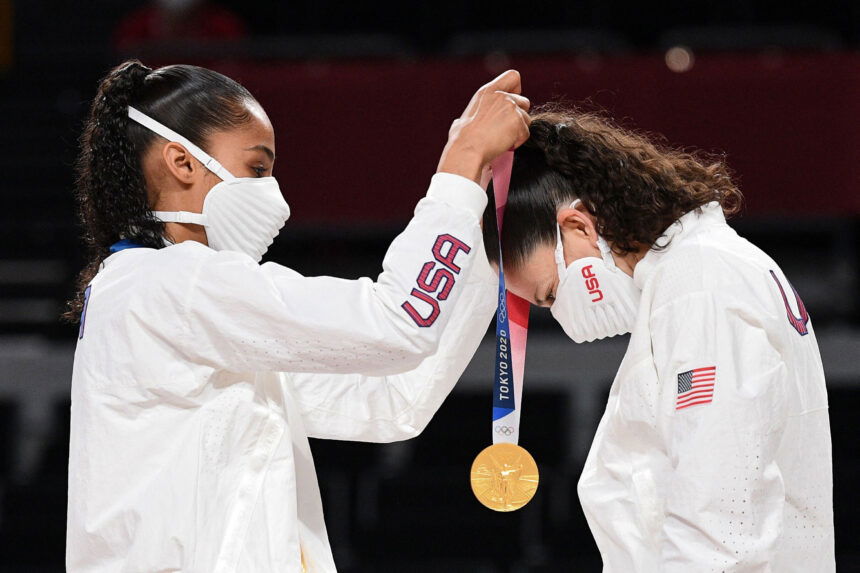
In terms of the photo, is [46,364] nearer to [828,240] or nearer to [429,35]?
[429,35]

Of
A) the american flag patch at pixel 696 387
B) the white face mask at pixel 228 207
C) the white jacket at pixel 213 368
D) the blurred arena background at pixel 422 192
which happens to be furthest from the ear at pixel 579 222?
the blurred arena background at pixel 422 192

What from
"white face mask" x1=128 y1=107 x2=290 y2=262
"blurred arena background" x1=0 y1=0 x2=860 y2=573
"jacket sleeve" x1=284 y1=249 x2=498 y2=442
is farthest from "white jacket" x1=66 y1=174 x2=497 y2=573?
"blurred arena background" x1=0 y1=0 x2=860 y2=573

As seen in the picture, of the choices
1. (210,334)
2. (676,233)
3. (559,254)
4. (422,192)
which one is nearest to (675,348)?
(676,233)

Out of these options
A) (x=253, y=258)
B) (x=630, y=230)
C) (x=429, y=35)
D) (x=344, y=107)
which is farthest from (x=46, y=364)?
(x=630, y=230)

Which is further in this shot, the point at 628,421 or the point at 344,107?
the point at 344,107

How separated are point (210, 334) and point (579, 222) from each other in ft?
2.41

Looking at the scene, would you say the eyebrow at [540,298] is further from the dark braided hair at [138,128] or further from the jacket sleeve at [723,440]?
the dark braided hair at [138,128]

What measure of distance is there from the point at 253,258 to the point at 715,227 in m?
0.85

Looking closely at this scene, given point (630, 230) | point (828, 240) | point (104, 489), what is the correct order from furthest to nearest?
point (828, 240) < point (630, 230) < point (104, 489)

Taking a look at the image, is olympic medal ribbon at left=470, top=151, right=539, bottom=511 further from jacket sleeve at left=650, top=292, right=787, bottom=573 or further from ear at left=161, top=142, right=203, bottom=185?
ear at left=161, top=142, right=203, bottom=185

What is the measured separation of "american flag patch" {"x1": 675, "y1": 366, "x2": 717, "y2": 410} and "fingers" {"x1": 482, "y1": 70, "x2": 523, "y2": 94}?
662mm

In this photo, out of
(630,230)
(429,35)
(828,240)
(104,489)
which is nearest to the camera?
(104,489)

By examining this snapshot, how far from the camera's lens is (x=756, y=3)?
6.12 m

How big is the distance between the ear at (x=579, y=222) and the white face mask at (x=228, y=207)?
1.81ft
